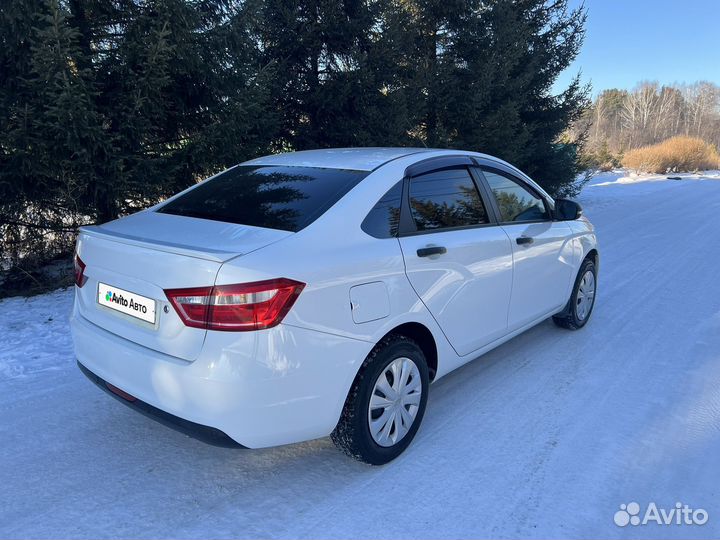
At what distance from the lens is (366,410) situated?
266 cm

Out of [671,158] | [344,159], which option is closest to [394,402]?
[344,159]

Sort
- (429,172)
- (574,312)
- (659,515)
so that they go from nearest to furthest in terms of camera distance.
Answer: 1. (659,515)
2. (429,172)
3. (574,312)

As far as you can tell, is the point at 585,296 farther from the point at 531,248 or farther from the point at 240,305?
the point at 240,305

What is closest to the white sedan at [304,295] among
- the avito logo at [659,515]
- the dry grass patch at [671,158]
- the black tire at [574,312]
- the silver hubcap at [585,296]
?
the avito logo at [659,515]

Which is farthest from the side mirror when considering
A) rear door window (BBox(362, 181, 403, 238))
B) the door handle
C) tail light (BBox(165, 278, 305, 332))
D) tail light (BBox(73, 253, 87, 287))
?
tail light (BBox(73, 253, 87, 287))

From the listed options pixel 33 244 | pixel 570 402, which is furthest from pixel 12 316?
pixel 570 402

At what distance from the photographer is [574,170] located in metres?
13.3

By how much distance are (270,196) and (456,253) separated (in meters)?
1.17

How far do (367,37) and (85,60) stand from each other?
4857 millimetres

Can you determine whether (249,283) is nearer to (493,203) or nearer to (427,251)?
(427,251)

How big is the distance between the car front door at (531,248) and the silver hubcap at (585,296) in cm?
34

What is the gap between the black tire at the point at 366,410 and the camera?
2623 millimetres

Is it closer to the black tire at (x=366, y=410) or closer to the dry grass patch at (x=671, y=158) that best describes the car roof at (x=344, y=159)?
the black tire at (x=366, y=410)

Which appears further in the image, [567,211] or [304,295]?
[567,211]
